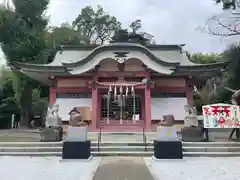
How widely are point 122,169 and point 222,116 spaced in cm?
559

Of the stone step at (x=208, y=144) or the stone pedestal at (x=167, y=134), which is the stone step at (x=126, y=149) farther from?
the stone pedestal at (x=167, y=134)

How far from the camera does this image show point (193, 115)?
9.88 metres

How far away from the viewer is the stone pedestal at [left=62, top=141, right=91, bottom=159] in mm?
7677

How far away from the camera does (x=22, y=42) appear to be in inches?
758

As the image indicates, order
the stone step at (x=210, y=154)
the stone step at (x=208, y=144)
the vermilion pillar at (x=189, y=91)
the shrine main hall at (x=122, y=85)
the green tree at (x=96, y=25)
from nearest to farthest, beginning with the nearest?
the stone step at (x=210, y=154) → the stone step at (x=208, y=144) → the shrine main hall at (x=122, y=85) → the vermilion pillar at (x=189, y=91) → the green tree at (x=96, y=25)

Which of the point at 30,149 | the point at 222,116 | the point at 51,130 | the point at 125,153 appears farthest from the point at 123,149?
the point at 222,116

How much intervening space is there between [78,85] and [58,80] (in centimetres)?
135

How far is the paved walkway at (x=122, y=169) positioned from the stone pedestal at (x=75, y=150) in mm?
595

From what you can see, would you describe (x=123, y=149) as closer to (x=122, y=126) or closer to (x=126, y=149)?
(x=126, y=149)

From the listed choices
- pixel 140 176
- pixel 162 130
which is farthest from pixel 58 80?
→ pixel 140 176

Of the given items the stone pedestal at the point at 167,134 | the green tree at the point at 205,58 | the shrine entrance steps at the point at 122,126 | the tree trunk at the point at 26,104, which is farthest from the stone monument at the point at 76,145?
the green tree at the point at 205,58

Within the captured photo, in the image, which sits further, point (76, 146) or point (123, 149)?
point (123, 149)

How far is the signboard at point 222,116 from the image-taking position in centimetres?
1002

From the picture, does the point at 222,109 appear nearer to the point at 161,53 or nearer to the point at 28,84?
the point at 161,53
